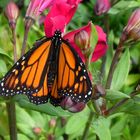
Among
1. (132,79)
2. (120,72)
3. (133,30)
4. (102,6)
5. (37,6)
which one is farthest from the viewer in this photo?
(132,79)

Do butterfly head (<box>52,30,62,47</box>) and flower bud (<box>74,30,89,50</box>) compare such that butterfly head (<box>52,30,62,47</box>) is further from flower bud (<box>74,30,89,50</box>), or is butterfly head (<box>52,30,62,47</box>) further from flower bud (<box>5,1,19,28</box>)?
flower bud (<box>5,1,19,28</box>)

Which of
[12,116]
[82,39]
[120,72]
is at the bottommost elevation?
[12,116]

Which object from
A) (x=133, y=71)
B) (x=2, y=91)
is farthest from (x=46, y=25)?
(x=133, y=71)

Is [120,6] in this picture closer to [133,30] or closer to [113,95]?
[133,30]

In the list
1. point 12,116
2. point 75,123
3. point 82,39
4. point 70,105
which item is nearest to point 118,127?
point 75,123

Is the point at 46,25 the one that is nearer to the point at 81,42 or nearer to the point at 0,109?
the point at 81,42

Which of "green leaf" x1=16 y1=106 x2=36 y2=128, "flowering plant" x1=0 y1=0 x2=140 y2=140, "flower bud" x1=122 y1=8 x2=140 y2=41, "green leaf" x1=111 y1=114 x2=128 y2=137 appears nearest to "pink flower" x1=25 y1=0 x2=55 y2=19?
"flowering plant" x1=0 y1=0 x2=140 y2=140

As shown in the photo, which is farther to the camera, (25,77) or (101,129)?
(101,129)

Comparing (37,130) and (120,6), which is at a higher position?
(120,6)
